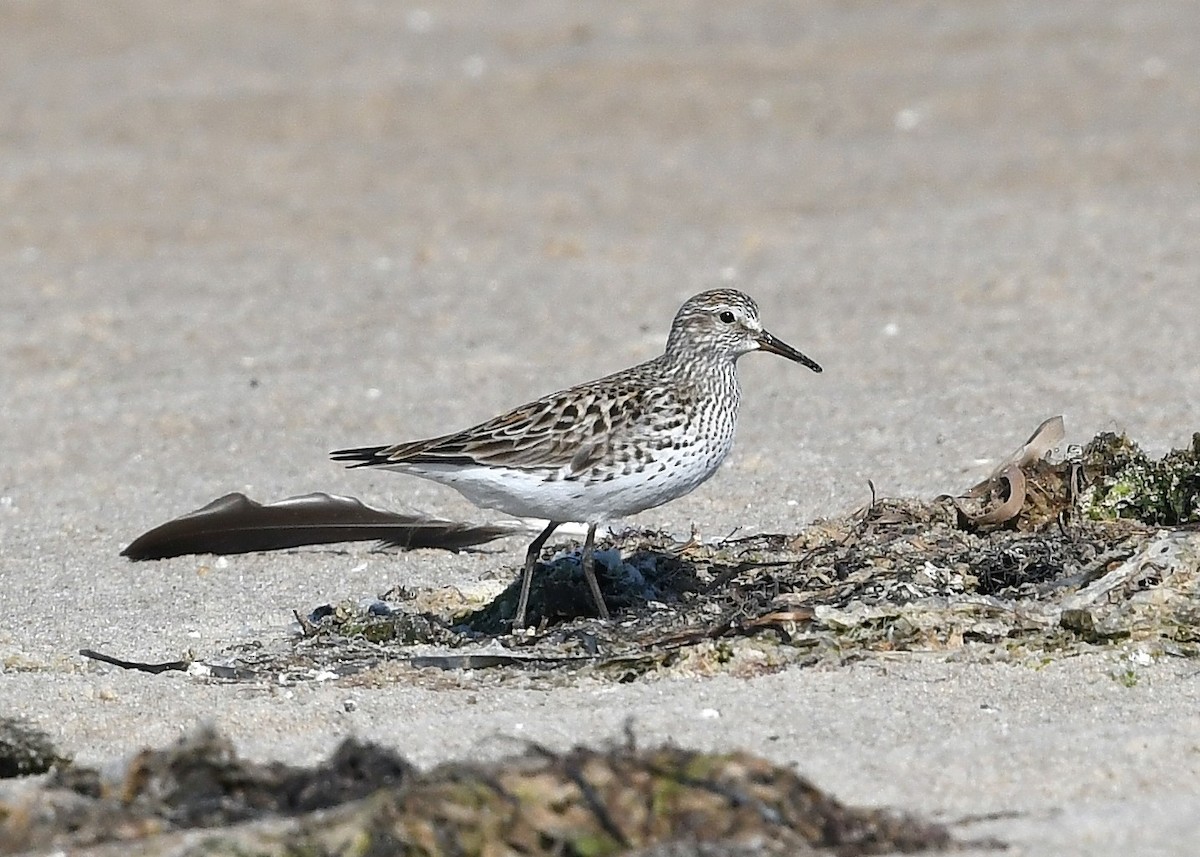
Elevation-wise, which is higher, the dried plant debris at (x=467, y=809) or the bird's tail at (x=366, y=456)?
the bird's tail at (x=366, y=456)

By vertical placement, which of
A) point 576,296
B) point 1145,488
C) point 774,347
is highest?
point 576,296

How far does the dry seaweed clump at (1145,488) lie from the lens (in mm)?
6535

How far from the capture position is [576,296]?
11539mm

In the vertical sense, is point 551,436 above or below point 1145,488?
above

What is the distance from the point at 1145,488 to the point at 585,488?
1861 millimetres

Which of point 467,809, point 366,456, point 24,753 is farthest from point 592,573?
point 467,809

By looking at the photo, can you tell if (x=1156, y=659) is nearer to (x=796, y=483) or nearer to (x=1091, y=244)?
(x=796, y=483)

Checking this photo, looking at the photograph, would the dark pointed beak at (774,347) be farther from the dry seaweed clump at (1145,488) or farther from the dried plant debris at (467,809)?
the dried plant debris at (467,809)

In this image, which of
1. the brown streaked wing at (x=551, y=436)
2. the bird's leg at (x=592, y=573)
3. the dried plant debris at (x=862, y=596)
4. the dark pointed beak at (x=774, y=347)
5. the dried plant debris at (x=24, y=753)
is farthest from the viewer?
the dark pointed beak at (x=774, y=347)

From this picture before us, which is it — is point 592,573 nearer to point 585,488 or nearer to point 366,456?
point 585,488

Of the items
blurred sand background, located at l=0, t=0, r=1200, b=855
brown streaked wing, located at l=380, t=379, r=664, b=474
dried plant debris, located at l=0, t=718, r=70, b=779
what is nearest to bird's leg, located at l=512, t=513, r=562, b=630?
brown streaked wing, located at l=380, t=379, r=664, b=474

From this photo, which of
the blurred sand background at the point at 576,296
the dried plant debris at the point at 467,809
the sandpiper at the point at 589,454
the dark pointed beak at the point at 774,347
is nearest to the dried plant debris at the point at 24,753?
the blurred sand background at the point at 576,296

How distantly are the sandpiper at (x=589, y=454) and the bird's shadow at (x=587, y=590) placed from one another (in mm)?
91

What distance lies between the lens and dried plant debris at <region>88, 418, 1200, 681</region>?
5535 mm
